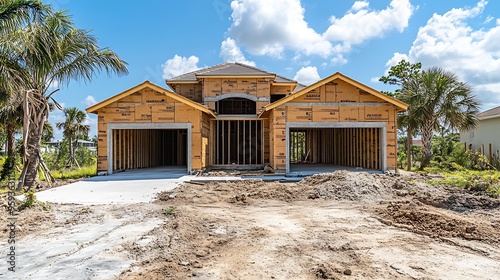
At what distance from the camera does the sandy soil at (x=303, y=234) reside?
152 inches

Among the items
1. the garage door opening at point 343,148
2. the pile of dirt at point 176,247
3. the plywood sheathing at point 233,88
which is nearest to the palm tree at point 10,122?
the plywood sheathing at point 233,88

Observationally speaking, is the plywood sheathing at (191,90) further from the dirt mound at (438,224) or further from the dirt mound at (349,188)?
the dirt mound at (438,224)

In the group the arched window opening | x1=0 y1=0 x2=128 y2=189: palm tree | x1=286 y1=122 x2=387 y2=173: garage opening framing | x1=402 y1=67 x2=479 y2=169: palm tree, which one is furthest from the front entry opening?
x1=402 y1=67 x2=479 y2=169: palm tree

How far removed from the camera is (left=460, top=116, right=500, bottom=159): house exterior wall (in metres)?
20.1

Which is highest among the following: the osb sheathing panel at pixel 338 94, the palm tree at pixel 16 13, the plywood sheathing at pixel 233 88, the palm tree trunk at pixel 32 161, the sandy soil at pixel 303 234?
the palm tree at pixel 16 13

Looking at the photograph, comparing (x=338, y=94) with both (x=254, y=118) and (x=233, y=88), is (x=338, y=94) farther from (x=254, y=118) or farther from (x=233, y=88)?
(x=233, y=88)

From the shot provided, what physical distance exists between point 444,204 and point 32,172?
1255 cm

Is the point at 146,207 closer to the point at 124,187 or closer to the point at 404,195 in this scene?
the point at 124,187

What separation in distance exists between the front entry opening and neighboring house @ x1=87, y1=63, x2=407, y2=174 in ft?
0.20

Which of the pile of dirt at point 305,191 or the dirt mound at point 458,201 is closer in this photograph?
the dirt mound at point 458,201

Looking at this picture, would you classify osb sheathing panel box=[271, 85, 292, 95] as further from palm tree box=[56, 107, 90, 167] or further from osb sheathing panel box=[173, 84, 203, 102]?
palm tree box=[56, 107, 90, 167]

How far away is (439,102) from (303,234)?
1505 cm

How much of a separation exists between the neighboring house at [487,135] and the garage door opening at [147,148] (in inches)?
740

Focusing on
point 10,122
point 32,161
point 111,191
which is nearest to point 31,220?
point 111,191
